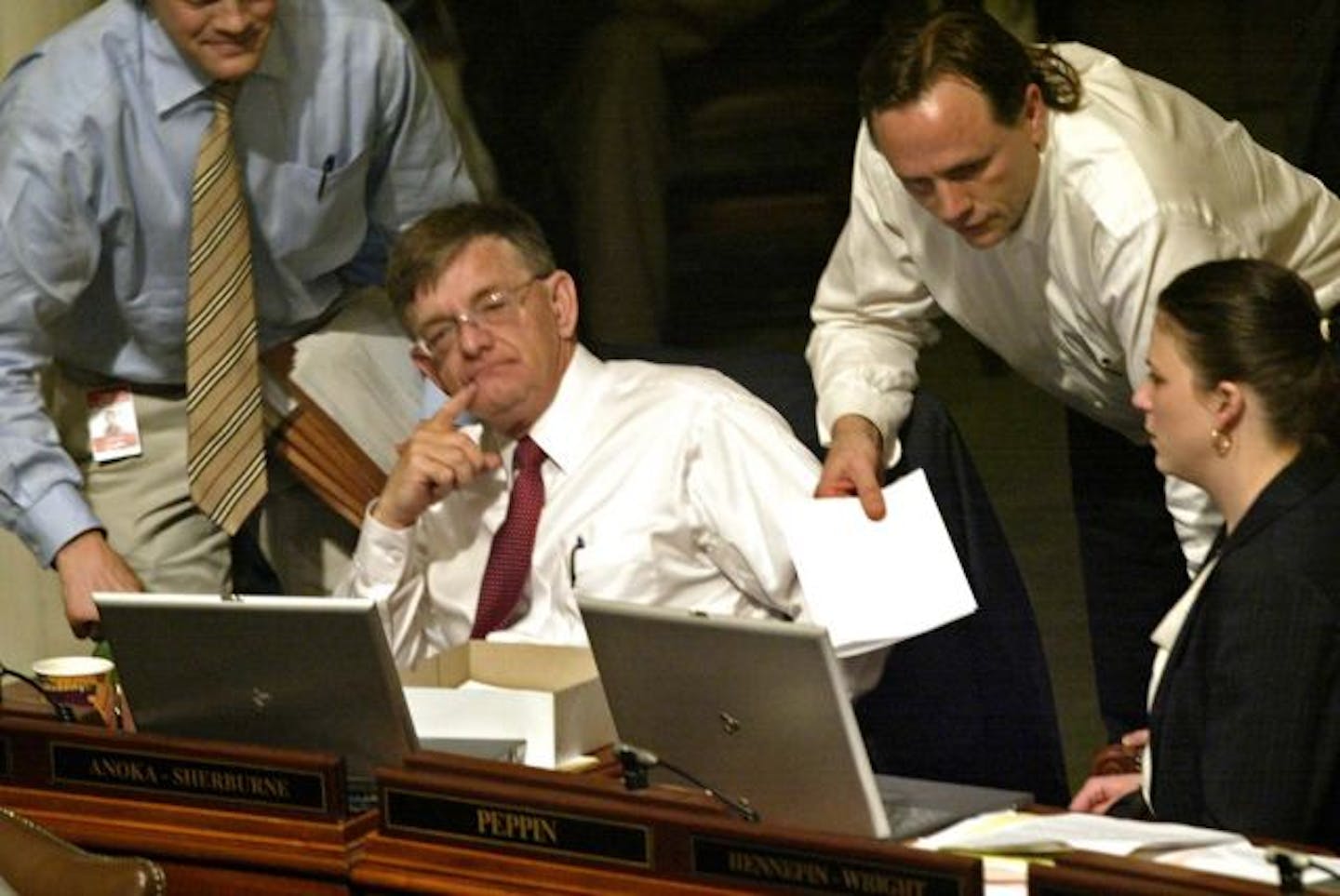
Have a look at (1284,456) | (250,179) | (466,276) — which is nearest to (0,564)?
(250,179)

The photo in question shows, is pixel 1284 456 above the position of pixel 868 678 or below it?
above

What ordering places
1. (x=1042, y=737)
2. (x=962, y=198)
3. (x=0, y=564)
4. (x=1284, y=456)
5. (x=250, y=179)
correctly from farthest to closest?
(x=0, y=564) < (x=250, y=179) < (x=1042, y=737) < (x=962, y=198) < (x=1284, y=456)

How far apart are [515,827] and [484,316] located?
1.08m

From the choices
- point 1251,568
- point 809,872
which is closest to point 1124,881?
point 809,872

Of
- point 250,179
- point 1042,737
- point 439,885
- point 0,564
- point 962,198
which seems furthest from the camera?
point 0,564

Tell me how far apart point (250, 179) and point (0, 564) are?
1.31 metres

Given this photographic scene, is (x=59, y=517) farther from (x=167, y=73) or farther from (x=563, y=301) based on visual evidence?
(x=563, y=301)

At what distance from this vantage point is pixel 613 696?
2.53 meters

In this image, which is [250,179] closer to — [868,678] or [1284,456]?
[868,678]

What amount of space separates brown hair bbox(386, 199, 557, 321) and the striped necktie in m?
0.51

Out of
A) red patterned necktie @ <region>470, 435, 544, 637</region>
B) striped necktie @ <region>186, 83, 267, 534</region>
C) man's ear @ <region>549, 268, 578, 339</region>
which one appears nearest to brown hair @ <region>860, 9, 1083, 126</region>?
man's ear @ <region>549, 268, 578, 339</region>

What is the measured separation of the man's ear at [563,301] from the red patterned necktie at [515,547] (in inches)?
6.4

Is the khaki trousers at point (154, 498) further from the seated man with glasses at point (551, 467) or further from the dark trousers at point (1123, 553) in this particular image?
the dark trousers at point (1123, 553)

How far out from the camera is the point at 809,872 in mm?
2207
